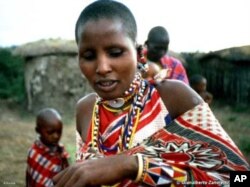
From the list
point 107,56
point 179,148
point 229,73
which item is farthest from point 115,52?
point 229,73

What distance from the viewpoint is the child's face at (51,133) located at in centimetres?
421

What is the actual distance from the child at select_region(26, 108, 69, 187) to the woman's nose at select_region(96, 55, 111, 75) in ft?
9.32

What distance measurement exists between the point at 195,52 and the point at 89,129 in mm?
11573

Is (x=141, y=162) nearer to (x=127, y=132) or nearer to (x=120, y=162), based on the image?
(x=120, y=162)

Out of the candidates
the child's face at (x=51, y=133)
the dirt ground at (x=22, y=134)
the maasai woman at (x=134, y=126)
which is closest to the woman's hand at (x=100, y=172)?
the maasai woman at (x=134, y=126)

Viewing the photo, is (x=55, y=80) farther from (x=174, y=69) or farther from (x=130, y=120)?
(x=130, y=120)

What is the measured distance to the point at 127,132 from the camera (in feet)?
4.77

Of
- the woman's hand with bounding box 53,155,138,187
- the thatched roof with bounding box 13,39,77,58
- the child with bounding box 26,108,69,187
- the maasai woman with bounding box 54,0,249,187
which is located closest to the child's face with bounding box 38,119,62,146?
the child with bounding box 26,108,69,187

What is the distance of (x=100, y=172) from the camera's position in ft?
3.91

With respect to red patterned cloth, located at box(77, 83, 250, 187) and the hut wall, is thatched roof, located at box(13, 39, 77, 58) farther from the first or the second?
red patterned cloth, located at box(77, 83, 250, 187)

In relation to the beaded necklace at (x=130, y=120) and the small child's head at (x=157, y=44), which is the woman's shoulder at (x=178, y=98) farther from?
the small child's head at (x=157, y=44)

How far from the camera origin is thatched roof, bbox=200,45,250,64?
1141 cm

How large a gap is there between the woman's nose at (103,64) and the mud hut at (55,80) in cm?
999

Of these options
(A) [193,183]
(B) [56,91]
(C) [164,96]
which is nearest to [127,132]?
(C) [164,96]
